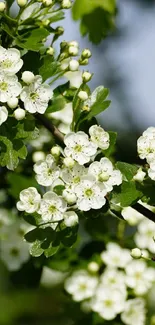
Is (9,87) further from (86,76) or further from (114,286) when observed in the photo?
(114,286)

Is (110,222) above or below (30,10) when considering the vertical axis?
below

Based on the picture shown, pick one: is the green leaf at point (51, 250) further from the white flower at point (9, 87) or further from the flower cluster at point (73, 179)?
the white flower at point (9, 87)

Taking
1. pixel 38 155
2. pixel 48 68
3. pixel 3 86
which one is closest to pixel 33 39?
pixel 48 68

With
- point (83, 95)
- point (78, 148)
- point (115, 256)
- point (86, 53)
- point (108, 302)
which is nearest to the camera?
point (78, 148)

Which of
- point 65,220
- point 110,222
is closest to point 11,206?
point 110,222

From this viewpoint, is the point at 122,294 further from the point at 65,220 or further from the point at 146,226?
the point at 65,220

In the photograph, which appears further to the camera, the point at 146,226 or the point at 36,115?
the point at 146,226

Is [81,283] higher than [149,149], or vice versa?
[149,149]

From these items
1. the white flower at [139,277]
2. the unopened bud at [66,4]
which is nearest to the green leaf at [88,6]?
the unopened bud at [66,4]
